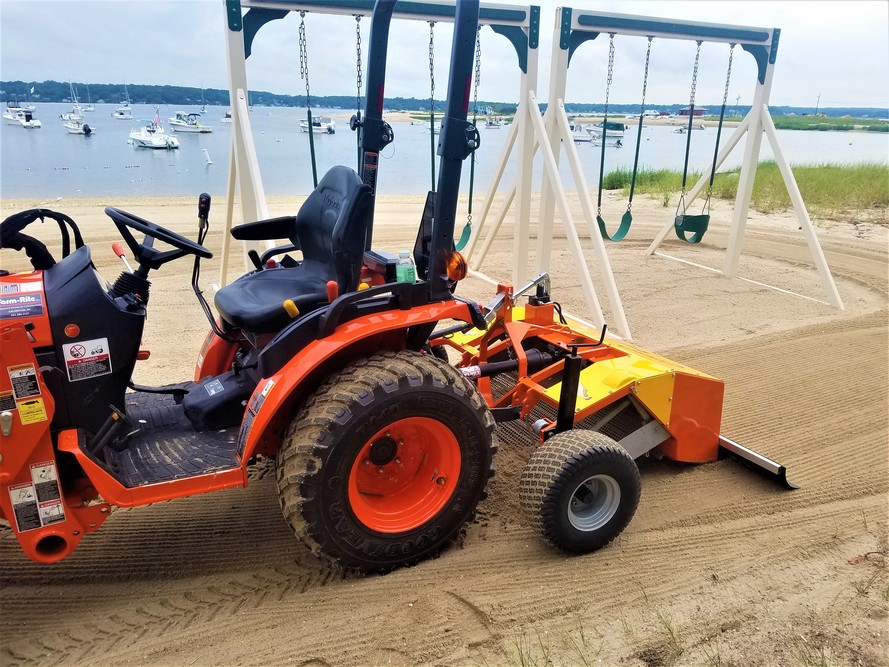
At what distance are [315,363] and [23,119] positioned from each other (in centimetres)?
5246

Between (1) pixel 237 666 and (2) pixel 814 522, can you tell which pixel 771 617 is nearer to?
(2) pixel 814 522

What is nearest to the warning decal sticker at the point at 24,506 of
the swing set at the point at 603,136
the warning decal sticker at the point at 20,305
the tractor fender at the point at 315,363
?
the warning decal sticker at the point at 20,305

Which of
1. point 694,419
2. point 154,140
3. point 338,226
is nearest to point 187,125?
point 154,140

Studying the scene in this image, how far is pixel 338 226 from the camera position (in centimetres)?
→ 259

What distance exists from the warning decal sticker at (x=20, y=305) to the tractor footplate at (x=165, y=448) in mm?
570

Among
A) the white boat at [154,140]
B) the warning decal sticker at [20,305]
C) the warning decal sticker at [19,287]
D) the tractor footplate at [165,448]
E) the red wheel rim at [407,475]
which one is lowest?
the red wheel rim at [407,475]

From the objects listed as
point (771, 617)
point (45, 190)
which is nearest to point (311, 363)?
point (771, 617)

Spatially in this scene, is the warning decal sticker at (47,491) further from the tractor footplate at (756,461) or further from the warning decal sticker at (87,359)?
the tractor footplate at (756,461)

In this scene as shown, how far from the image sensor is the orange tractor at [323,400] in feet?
7.30

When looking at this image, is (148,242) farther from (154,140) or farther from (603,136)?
(154,140)

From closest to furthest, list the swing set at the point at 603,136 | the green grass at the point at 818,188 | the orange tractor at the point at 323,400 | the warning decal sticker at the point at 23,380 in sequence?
1. the warning decal sticker at the point at 23,380
2. the orange tractor at the point at 323,400
3. the swing set at the point at 603,136
4. the green grass at the point at 818,188

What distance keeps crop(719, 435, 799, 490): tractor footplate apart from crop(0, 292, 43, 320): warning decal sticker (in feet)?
10.2

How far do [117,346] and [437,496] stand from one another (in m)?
1.32

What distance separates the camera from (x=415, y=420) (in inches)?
97.6
